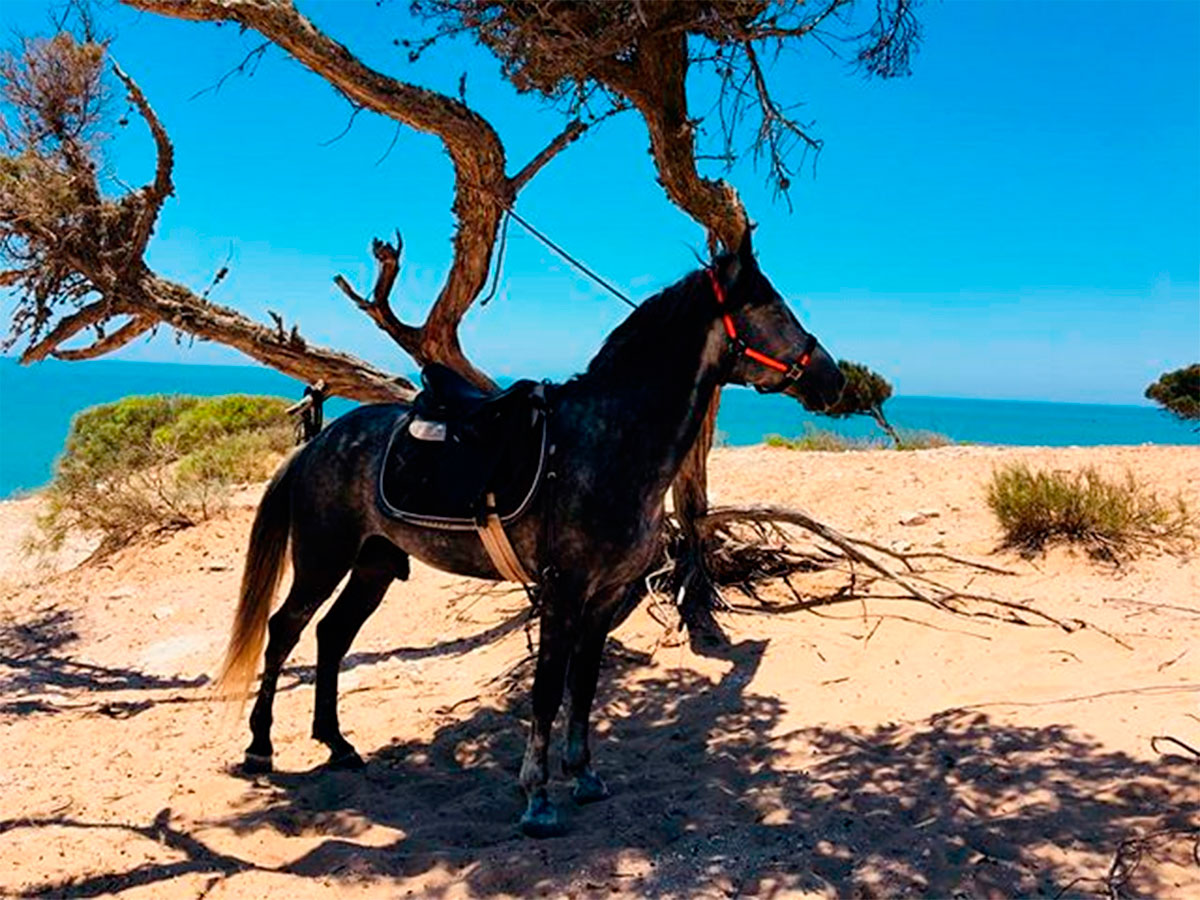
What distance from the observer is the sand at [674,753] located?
3.19m

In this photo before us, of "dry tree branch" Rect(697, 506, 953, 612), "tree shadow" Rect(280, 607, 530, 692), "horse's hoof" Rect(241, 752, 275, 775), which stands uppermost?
"dry tree branch" Rect(697, 506, 953, 612)

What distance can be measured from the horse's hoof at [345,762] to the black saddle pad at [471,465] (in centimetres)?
151

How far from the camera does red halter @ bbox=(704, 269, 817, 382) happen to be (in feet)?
12.2

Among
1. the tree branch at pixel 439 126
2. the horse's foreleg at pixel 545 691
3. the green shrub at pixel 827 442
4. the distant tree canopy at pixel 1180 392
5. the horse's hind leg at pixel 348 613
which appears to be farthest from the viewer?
the distant tree canopy at pixel 1180 392

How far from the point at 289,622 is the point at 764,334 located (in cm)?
296

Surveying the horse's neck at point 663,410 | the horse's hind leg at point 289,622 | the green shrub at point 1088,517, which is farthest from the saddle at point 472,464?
the green shrub at point 1088,517

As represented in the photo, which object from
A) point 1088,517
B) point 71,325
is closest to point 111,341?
point 71,325

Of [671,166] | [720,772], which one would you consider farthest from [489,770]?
[671,166]

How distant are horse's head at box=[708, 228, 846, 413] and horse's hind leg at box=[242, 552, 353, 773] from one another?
2381mm

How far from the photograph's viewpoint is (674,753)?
4.60 meters

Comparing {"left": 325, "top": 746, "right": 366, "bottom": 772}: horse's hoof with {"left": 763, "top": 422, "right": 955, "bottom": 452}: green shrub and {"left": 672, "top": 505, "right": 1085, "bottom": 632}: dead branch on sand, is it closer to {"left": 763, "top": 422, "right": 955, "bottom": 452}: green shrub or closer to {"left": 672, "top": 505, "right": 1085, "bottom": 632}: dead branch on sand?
{"left": 672, "top": 505, "right": 1085, "bottom": 632}: dead branch on sand

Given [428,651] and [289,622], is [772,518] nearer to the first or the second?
[428,651]

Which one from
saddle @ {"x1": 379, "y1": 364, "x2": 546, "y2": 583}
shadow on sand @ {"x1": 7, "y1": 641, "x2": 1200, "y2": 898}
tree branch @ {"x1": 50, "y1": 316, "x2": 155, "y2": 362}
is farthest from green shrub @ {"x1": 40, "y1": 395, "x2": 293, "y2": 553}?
saddle @ {"x1": 379, "y1": 364, "x2": 546, "y2": 583}

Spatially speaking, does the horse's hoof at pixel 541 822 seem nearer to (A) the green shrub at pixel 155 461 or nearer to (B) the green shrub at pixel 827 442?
(A) the green shrub at pixel 155 461
